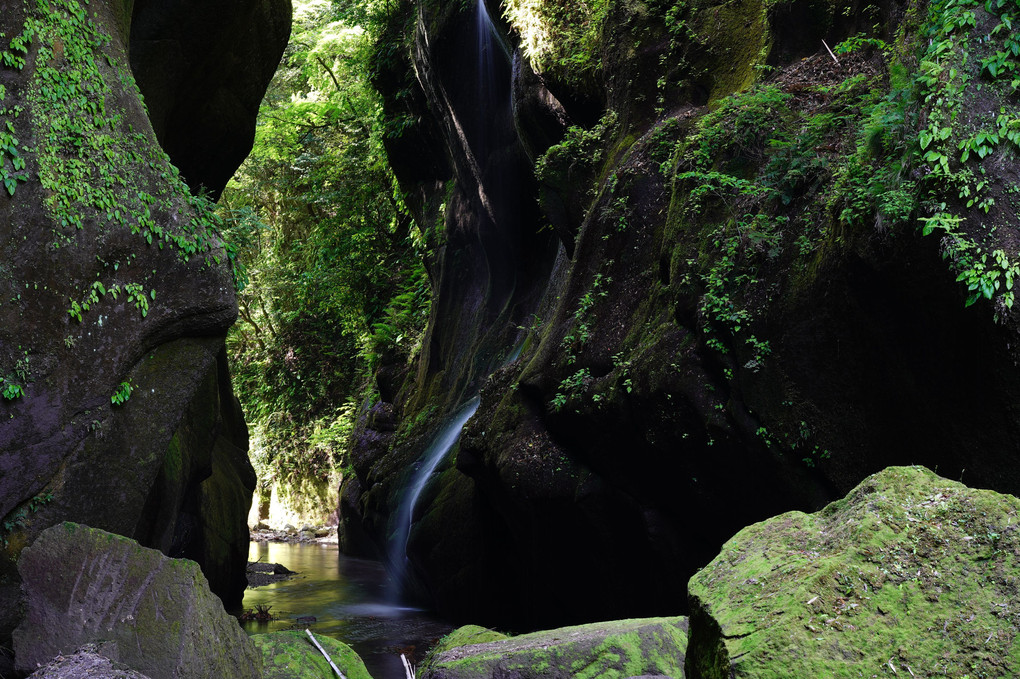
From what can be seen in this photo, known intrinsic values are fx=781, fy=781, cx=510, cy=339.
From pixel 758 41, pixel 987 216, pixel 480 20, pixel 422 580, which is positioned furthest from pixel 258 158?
pixel 987 216

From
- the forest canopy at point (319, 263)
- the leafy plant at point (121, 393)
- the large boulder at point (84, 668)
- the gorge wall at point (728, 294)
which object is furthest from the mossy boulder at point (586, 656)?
the forest canopy at point (319, 263)

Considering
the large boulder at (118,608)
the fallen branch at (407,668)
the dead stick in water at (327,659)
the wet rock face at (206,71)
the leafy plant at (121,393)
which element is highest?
the wet rock face at (206,71)

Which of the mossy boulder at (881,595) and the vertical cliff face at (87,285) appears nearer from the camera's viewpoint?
the mossy boulder at (881,595)

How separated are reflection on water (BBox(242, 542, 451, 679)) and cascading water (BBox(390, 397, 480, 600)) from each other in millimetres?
649

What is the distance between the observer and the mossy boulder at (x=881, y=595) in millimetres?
2941

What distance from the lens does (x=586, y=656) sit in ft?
15.8

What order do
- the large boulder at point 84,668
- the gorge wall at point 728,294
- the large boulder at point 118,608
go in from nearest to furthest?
1. the large boulder at point 84,668
2. the large boulder at point 118,608
3. the gorge wall at point 728,294

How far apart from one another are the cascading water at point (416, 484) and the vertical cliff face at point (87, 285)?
5968 mm

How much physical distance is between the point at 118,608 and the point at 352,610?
324 inches

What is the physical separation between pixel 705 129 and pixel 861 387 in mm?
3030

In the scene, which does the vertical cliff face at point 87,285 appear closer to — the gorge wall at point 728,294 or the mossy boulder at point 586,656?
the mossy boulder at point 586,656

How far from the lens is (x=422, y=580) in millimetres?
12062

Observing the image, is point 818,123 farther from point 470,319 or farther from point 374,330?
point 374,330

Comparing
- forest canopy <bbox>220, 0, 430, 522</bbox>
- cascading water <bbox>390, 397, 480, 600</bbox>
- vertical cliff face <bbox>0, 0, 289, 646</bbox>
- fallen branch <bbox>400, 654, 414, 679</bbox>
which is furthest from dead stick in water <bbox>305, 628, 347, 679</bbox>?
forest canopy <bbox>220, 0, 430, 522</bbox>
